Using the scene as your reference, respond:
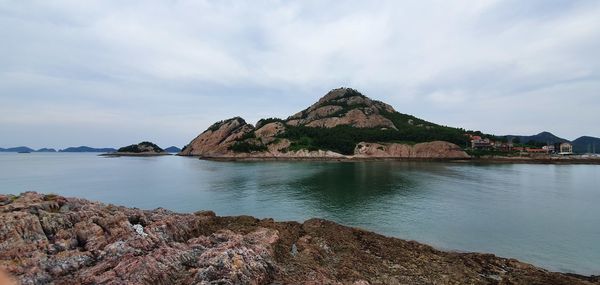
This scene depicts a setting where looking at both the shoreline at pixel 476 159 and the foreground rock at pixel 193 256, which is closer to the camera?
the foreground rock at pixel 193 256

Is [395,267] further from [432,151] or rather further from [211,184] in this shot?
[432,151]

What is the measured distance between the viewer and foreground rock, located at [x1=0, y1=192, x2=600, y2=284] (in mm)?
16125

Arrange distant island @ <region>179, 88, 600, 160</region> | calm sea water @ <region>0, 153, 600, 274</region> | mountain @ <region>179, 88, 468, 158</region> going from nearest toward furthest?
calm sea water @ <region>0, 153, 600, 274</region>, distant island @ <region>179, 88, 600, 160</region>, mountain @ <region>179, 88, 468, 158</region>

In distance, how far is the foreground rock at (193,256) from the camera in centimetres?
1612

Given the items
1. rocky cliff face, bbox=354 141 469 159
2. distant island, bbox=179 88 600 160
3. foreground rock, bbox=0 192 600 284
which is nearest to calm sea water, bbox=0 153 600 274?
foreground rock, bbox=0 192 600 284

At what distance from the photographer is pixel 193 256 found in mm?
18516

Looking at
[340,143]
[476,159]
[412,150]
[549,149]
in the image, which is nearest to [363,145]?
[340,143]

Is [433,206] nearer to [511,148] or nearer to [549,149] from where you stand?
[511,148]

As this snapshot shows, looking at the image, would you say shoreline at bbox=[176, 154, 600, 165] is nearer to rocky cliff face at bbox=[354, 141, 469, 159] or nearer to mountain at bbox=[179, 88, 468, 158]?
rocky cliff face at bbox=[354, 141, 469, 159]

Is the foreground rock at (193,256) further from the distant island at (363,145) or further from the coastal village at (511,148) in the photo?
the coastal village at (511,148)

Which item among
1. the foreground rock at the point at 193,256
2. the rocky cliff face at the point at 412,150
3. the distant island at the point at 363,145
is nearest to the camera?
the foreground rock at the point at 193,256

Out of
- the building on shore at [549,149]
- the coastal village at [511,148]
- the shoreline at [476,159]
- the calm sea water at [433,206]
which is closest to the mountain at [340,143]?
the shoreline at [476,159]

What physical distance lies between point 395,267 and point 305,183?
46387 millimetres

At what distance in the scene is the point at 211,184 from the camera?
66875 millimetres
